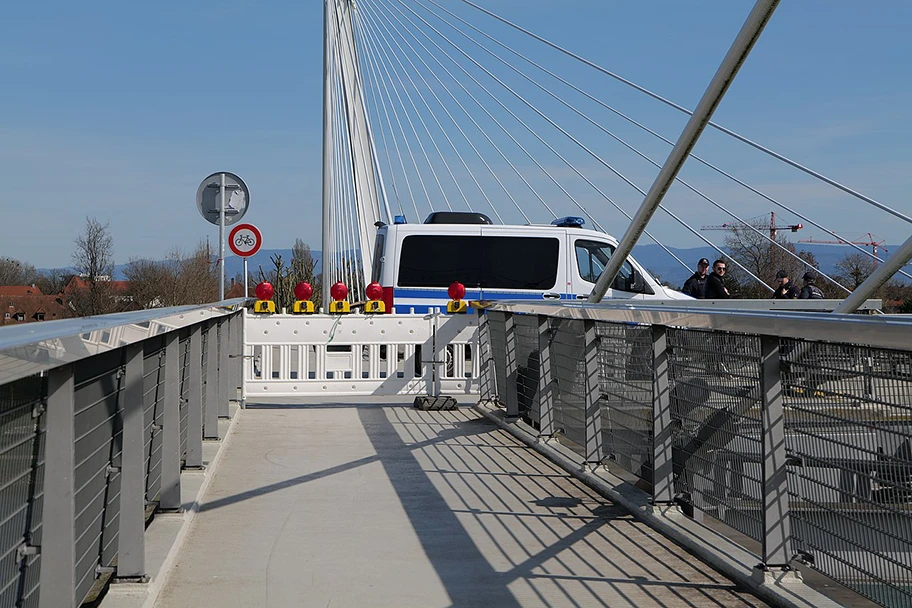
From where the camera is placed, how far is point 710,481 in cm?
571

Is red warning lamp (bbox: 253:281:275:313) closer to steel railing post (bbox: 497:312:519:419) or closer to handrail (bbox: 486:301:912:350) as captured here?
steel railing post (bbox: 497:312:519:419)

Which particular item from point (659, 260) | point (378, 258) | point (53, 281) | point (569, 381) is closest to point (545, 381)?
point (569, 381)

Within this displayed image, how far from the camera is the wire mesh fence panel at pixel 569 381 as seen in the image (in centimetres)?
823

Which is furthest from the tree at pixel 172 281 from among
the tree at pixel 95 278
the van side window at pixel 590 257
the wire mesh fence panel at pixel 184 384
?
the wire mesh fence panel at pixel 184 384

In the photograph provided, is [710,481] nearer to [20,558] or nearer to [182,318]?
[182,318]

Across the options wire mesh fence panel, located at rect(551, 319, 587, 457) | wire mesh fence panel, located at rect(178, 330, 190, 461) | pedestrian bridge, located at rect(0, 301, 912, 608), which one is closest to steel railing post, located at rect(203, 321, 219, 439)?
pedestrian bridge, located at rect(0, 301, 912, 608)

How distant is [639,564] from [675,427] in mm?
1154

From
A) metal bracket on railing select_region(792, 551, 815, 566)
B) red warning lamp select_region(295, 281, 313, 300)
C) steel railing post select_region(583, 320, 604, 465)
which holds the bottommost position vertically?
metal bracket on railing select_region(792, 551, 815, 566)

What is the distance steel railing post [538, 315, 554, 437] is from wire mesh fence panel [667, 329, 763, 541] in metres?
3.04

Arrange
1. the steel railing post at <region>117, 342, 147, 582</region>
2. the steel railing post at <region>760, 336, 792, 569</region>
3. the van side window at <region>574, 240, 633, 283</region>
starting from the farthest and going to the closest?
the van side window at <region>574, 240, 633, 283</region>, the steel railing post at <region>760, 336, 792, 569</region>, the steel railing post at <region>117, 342, 147, 582</region>

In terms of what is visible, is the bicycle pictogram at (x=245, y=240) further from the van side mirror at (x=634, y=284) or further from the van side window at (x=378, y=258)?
the van side mirror at (x=634, y=284)

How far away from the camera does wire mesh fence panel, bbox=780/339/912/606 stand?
3.80 metres

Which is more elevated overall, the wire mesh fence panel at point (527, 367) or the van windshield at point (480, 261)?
the van windshield at point (480, 261)

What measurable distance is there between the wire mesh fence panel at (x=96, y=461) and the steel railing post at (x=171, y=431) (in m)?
1.01
